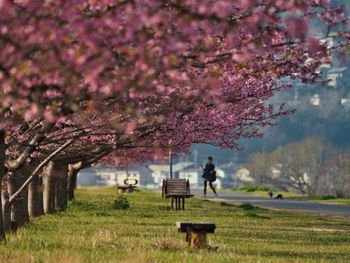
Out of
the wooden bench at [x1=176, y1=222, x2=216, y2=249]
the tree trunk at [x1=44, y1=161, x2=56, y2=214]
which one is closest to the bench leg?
the wooden bench at [x1=176, y1=222, x2=216, y2=249]

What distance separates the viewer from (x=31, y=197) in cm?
2078

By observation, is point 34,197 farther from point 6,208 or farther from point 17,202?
point 6,208

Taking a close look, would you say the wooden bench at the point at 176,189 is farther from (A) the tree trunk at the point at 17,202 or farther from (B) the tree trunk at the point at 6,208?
(B) the tree trunk at the point at 6,208

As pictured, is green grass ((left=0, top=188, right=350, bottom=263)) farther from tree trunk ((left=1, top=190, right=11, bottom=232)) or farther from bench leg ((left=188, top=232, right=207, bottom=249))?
tree trunk ((left=1, top=190, right=11, bottom=232))

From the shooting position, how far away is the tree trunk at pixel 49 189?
74.8 feet

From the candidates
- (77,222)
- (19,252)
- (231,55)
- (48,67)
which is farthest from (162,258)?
(77,222)

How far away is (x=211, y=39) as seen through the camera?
752cm

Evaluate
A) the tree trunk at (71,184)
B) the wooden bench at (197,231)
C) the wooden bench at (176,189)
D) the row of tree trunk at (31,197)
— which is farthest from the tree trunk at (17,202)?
the tree trunk at (71,184)

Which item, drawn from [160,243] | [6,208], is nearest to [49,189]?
[6,208]

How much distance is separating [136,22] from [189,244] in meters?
6.45

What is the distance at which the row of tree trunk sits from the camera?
14697 millimetres

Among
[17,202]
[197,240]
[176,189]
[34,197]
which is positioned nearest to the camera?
[197,240]

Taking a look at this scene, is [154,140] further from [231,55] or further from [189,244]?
[231,55]

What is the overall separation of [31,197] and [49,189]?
221cm
